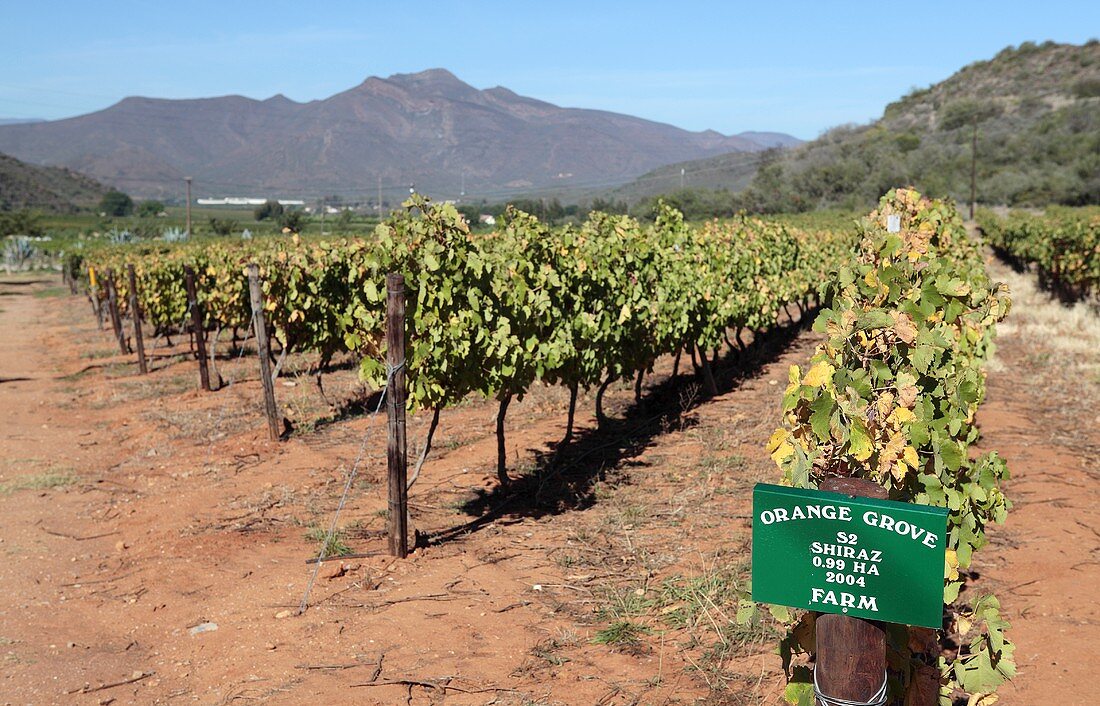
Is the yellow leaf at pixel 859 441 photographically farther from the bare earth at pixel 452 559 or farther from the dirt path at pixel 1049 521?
the dirt path at pixel 1049 521

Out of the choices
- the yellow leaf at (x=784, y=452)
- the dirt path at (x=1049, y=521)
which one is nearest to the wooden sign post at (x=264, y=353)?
the dirt path at (x=1049, y=521)

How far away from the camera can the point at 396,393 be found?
21.4 feet

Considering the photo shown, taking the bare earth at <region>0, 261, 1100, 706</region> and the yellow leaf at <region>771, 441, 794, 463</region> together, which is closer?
the yellow leaf at <region>771, 441, 794, 463</region>

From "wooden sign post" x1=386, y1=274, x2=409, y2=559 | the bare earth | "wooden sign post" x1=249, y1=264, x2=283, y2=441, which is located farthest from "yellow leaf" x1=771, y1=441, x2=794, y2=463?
"wooden sign post" x1=249, y1=264, x2=283, y2=441

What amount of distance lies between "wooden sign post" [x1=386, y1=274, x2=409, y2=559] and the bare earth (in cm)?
54

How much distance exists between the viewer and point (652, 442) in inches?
403

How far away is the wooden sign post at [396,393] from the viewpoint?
648 centimetres

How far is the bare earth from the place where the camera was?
5.01m

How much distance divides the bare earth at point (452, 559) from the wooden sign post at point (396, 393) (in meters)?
0.54

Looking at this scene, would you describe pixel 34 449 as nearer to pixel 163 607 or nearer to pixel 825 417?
pixel 163 607

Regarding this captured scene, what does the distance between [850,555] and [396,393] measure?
14.9 feet

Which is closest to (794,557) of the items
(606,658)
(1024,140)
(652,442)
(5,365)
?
(606,658)

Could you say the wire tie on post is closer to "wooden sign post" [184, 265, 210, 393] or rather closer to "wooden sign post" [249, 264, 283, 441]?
"wooden sign post" [249, 264, 283, 441]

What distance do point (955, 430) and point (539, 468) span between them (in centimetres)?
576
